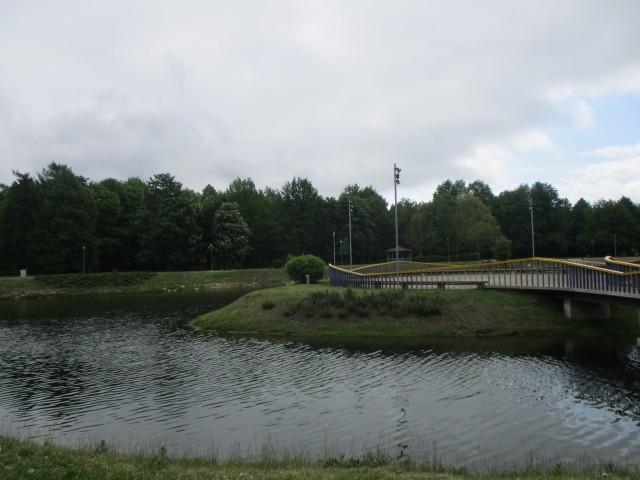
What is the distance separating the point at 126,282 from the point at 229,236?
2299 cm

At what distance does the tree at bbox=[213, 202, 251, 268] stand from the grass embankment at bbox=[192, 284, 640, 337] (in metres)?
56.8

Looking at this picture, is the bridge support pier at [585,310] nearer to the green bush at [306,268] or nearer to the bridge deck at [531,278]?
the bridge deck at [531,278]

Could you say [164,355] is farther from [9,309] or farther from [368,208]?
[368,208]

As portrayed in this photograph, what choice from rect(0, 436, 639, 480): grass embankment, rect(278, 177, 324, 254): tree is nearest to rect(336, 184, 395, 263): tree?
rect(278, 177, 324, 254): tree

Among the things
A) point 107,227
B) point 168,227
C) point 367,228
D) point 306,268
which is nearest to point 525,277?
point 306,268

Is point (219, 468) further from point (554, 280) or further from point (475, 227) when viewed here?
point (475, 227)

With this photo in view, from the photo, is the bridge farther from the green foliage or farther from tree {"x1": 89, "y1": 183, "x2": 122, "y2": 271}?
tree {"x1": 89, "y1": 183, "x2": 122, "y2": 271}

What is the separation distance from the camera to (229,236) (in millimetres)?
89500

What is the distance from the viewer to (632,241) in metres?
97.1

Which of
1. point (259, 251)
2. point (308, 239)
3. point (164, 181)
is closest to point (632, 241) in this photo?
point (308, 239)

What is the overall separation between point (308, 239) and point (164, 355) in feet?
264

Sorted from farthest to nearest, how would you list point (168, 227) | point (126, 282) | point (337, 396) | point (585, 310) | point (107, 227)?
point (107, 227) < point (168, 227) < point (126, 282) < point (585, 310) < point (337, 396)

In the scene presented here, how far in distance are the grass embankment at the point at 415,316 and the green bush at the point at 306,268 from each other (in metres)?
13.2

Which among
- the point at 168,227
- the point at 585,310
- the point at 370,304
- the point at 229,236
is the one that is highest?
the point at 168,227
